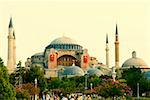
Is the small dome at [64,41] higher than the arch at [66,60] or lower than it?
higher

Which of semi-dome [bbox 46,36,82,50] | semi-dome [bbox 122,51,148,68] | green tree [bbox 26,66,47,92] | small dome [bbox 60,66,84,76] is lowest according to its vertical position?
green tree [bbox 26,66,47,92]

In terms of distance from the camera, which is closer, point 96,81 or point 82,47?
point 96,81

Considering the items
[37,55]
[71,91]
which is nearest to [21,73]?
[71,91]

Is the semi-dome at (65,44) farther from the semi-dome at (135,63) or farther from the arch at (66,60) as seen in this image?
the semi-dome at (135,63)

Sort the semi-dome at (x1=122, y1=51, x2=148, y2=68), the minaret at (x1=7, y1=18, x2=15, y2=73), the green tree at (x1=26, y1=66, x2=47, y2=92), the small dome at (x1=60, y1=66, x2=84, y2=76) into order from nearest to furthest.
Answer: the green tree at (x1=26, y1=66, x2=47, y2=92) < the minaret at (x1=7, y1=18, x2=15, y2=73) < the small dome at (x1=60, y1=66, x2=84, y2=76) < the semi-dome at (x1=122, y1=51, x2=148, y2=68)

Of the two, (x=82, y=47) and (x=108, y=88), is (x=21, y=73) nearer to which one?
(x=108, y=88)

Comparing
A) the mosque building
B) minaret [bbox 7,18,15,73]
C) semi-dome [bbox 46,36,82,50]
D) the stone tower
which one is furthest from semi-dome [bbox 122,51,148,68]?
minaret [bbox 7,18,15,73]

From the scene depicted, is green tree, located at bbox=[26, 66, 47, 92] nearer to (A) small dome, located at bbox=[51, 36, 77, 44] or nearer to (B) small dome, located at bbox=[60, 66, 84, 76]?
(B) small dome, located at bbox=[60, 66, 84, 76]

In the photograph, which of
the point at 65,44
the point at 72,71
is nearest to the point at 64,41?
the point at 65,44

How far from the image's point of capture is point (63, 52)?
320ft

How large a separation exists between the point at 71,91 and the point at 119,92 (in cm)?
1646

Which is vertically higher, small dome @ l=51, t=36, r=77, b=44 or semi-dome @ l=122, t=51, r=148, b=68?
small dome @ l=51, t=36, r=77, b=44

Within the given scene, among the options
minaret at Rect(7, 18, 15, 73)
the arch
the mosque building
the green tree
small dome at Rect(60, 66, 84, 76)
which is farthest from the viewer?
the arch

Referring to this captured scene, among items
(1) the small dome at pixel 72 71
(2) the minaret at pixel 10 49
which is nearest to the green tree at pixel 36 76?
(2) the minaret at pixel 10 49
